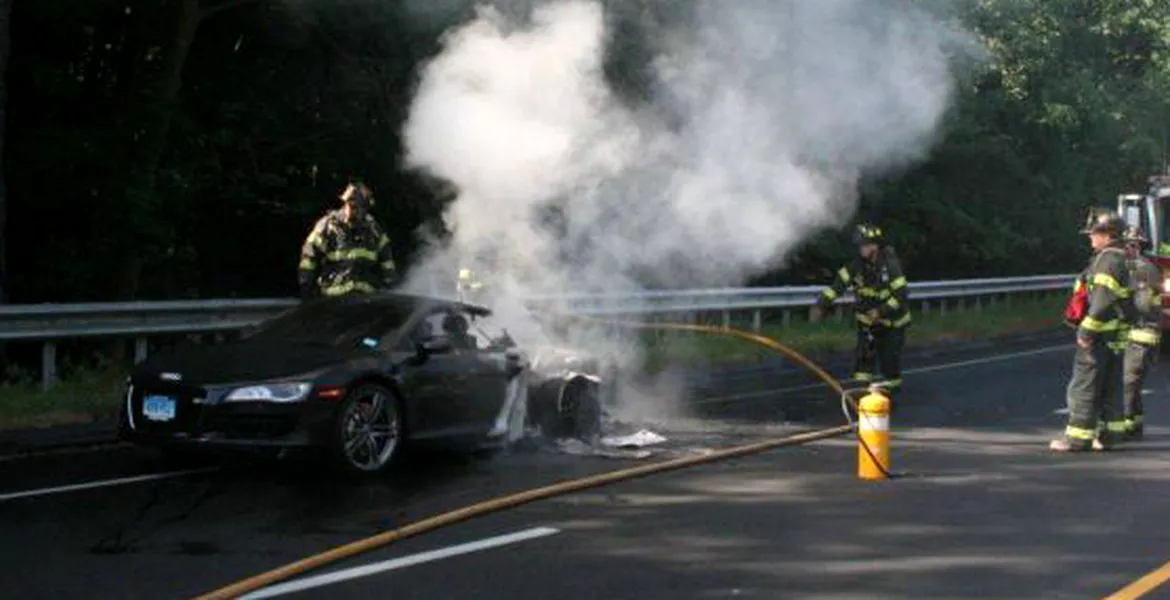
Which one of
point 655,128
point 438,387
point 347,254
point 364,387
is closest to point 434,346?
point 438,387

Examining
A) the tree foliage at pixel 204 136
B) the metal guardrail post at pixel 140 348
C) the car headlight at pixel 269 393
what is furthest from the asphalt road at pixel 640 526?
the tree foliage at pixel 204 136

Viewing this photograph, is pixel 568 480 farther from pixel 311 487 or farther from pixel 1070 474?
pixel 1070 474

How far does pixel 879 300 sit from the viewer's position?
13594mm

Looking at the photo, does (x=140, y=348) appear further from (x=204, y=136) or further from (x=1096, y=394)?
(x=1096, y=394)

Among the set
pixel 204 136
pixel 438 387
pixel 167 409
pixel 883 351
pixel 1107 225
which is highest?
pixel 204 136

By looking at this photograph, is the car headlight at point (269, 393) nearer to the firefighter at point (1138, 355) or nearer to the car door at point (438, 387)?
the car door at point (438, 387)

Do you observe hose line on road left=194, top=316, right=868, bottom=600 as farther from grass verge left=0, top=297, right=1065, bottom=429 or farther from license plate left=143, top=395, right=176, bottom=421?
grass verge left=0, top=297, right=1065, bottom=429

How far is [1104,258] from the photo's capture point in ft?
32.7

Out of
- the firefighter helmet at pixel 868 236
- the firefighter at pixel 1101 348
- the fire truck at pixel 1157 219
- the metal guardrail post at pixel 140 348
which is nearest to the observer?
the firefighter at pixel 1101 348

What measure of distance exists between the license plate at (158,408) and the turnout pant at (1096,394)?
6.23 m

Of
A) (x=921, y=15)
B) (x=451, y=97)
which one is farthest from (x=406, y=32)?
(x=921, y=15)

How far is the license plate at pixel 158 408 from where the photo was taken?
323 inches

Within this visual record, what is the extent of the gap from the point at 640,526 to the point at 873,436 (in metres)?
2.18

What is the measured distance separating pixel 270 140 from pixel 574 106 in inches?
258
